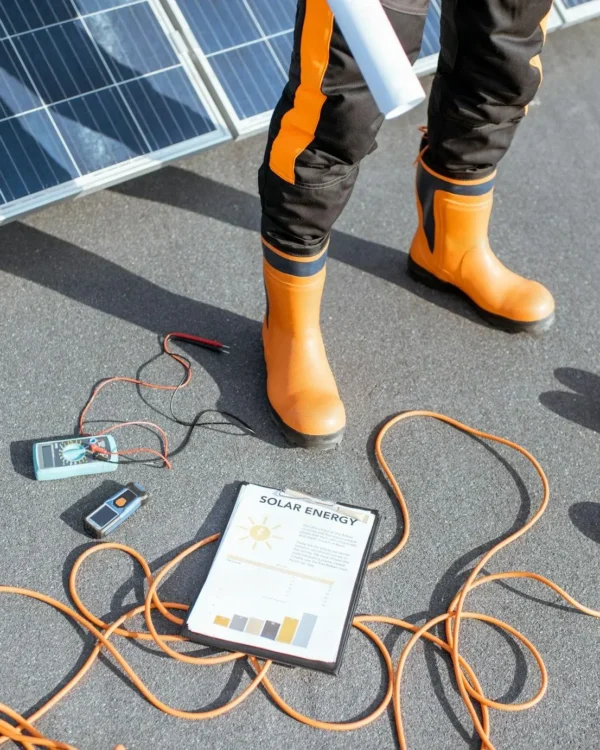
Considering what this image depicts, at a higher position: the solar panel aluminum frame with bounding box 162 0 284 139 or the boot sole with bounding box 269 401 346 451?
the solar panel aluminum frame with bounding box 162 0 284 139

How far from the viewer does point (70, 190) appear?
1697 millimetres

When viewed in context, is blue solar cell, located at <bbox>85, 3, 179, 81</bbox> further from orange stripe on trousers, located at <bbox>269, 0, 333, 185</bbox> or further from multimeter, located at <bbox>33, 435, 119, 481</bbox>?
multimeter, located at <bbox>33, 435, 119, 481</bbox>

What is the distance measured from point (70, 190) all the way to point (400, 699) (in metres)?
1.17

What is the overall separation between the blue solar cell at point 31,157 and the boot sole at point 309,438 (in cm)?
70

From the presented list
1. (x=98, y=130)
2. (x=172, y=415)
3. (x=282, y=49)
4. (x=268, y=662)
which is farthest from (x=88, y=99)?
(x=268, y=662)

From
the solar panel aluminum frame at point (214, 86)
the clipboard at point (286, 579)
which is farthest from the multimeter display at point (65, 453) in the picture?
the solar panel aluminum frame at point (214, 86)

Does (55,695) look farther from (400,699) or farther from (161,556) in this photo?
(400,699)

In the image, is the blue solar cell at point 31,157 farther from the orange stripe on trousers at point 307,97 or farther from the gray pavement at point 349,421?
the orange stripe on trousers at point 307,97

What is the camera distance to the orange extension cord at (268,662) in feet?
3.84

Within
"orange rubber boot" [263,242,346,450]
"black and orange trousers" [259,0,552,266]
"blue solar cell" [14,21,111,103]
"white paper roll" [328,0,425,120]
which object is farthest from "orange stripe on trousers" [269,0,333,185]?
"blue solar cell" [14,21,111,103]

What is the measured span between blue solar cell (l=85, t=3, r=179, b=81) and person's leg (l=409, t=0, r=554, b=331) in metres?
0.67

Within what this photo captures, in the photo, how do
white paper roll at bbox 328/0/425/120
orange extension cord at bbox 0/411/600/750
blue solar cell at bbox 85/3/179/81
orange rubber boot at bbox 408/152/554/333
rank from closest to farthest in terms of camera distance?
1. white paper roll at bbox 328/0/425/120
2. orange extension cord at bbox 0/411/600/750
3. orange rubber boot at bbox 408/152/554/333
4. blue solar cell at bbox 85/3/179/81

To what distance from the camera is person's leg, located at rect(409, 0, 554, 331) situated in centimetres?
123

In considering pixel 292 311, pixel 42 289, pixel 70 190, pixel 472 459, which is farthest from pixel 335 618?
pixel 70 190
